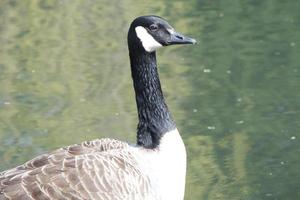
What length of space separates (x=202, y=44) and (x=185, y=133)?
308 centimetres

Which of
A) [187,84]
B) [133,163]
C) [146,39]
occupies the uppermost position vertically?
[146,39]

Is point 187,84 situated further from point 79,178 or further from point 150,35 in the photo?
point 79,178

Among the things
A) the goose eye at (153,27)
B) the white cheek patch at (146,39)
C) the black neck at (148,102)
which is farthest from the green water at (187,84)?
the goose eye at (153,27)

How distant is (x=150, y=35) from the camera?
6180 mm

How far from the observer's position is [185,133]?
333 inches

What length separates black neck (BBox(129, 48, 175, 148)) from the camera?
624cm

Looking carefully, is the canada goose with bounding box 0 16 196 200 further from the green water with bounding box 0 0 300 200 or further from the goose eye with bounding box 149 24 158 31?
the green water with bounding box 0 0 300 200

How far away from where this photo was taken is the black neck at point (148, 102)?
20.5 feet

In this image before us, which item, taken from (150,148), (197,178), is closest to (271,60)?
(197,178)

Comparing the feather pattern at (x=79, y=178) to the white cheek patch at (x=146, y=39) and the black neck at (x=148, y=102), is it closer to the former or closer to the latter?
the black neck at (x=148, y=102)

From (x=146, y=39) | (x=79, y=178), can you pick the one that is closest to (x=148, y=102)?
(x=146, y=39)

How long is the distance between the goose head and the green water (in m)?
1.52

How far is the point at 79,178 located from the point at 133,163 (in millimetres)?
407

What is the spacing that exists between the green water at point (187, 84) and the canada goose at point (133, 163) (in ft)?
3.68
